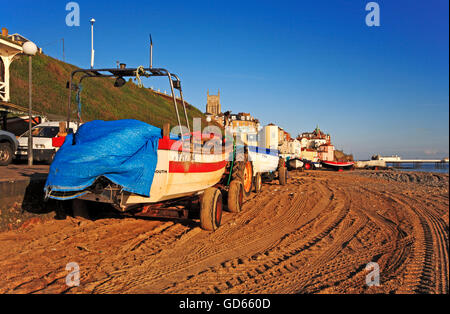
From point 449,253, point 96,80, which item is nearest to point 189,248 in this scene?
point 449,253

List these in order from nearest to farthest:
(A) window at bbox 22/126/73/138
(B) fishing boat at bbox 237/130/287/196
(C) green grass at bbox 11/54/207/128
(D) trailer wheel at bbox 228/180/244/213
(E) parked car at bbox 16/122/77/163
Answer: (D) trailer wheel at bbox 228/180/244/213 < (B) fishing boat at bbox 237/130/287/196 < (E) parked car at bbox 16/122/77/163 < (A) window at bbox 22/126/73/138 < (C) green grass at bbox 11/54/207/128

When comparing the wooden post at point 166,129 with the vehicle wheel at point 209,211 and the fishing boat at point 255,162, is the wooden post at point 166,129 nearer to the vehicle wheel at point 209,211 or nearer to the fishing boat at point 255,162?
the vehicle wheel at point 209,211

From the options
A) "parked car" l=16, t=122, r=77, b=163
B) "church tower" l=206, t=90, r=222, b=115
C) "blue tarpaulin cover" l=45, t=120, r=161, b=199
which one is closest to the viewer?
"blue tarpaulin cover" l=45, t=120, r=161, b=199

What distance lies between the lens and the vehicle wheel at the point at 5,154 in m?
9.70

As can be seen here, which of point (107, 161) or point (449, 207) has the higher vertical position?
point (107, 161)

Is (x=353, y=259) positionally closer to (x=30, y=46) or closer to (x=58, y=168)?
(x=58, y=168)

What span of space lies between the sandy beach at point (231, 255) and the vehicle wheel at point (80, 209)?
0.17 m

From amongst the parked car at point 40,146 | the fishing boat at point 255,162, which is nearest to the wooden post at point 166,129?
the fishing boat at point 255,162

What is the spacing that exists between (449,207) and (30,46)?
1527 centimetres

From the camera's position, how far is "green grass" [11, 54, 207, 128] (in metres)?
29.8

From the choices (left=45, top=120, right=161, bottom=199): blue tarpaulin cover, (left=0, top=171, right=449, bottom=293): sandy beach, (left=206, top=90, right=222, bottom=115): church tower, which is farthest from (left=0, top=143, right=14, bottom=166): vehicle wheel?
(left=206, top=90, right=222, bottom=115): church tower

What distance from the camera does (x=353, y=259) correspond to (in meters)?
4.64

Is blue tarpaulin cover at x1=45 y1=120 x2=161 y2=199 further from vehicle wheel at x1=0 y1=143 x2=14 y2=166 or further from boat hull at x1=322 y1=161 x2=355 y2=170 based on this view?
boat hull at x1=322 y1=161 x2=355 y2=170

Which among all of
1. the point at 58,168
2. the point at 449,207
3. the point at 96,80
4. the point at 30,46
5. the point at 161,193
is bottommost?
the point at 449,207
